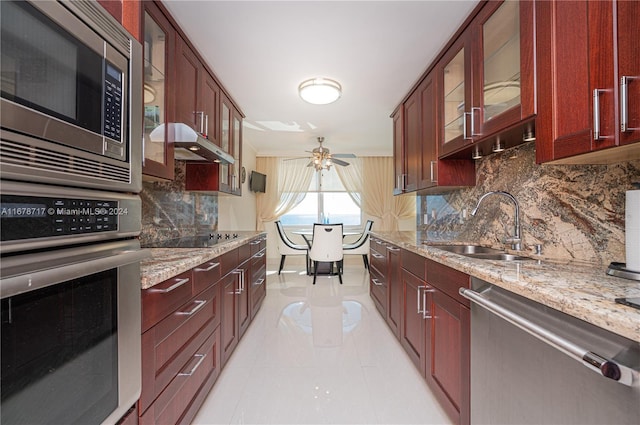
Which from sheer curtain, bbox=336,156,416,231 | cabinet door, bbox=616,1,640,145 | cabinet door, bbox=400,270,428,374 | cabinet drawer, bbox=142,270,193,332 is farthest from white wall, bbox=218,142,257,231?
cabinet door, bbox=616,1,640,145

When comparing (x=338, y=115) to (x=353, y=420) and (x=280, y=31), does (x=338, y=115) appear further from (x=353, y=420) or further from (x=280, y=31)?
(x=353, y=420)

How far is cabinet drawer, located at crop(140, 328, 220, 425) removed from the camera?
3.61ft

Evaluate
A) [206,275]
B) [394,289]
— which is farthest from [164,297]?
[394,289]

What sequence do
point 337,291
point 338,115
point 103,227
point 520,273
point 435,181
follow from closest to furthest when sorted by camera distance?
point 103,227 < point 520,273 < point 435,181 < point 338,115 < point 337,291

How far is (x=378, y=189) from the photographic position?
6.32 m

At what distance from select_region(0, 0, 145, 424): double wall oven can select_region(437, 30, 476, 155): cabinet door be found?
69.0 inches

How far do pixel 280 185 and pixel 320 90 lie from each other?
3819 millimetres

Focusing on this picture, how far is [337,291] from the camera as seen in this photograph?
403cm

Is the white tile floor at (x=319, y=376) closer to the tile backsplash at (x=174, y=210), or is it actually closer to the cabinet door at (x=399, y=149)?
the tile backsplash at (x=174, y=210)

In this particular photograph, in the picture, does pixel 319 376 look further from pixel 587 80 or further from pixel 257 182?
pixel 257 182

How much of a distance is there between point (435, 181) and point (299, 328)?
185 centimetres

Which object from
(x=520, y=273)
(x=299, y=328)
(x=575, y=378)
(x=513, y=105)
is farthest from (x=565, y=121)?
(x=299, y=328)

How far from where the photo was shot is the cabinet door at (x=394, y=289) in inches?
91.1

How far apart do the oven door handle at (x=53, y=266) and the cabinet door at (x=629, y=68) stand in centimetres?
151
